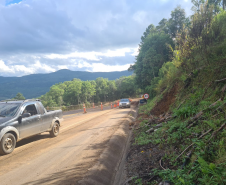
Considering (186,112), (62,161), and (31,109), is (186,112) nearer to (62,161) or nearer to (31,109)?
(62,161)

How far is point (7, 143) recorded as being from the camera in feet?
21.1

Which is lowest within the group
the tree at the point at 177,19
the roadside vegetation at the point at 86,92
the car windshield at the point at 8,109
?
the car windshield at the point at 8,109

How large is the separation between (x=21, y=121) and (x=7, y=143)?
3.14ft

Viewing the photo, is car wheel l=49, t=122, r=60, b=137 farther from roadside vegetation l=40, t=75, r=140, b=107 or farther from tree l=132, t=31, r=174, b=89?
roadside vegetation l=40, t=75, r=140, b=107

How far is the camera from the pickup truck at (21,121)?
6410 mm

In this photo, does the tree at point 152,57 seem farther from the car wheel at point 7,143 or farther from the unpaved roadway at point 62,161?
the car wheel at point 7,143

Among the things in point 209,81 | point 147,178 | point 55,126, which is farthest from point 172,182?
point 55,126

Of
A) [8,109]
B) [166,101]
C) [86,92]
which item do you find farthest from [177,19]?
[86,92]

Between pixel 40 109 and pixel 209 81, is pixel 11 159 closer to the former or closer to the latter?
pixel 40 109

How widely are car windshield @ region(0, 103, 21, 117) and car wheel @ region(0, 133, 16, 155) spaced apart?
935 millimetres

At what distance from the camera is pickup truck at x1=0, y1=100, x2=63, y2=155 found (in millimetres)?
6410

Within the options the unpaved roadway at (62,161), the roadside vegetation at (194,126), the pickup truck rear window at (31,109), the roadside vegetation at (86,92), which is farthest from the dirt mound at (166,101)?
the roadside vegetation at (86,92)

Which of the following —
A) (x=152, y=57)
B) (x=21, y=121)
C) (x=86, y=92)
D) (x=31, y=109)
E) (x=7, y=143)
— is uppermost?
(x=152, y=57)

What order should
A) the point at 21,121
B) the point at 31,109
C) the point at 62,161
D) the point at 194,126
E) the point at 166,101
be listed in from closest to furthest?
1. the point at 62,161
2. the point at 194,126
3. the point at 21,121
4. the point at 31,109
5. the point at 166,101
